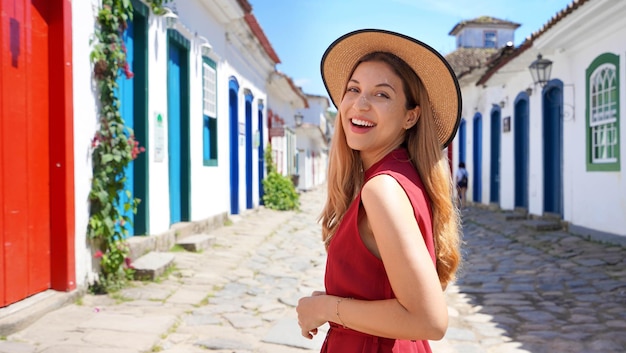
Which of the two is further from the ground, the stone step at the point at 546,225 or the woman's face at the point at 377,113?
the woman's face at the point at 377,113

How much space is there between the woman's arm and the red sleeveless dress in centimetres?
5

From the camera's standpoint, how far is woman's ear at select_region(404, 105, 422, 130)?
5.30 ft

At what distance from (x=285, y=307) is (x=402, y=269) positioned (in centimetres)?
419

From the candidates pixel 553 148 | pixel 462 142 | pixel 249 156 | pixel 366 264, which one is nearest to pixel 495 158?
pixel 462 142

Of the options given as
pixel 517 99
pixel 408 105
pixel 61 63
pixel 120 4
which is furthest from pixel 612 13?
pixel 408 105

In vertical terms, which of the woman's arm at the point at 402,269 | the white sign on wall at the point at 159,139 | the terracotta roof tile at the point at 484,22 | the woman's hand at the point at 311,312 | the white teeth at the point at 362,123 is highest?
the terracotta roof tile at the point at 484,22

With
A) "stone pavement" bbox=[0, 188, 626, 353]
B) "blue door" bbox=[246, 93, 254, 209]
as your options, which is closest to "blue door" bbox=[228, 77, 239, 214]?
"blue door" bbox=[246, 93, 254, 209]

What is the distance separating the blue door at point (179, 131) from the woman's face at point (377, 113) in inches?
267

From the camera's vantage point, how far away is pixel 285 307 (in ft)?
17.4

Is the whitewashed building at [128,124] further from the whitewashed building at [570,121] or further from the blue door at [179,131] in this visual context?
the whitewashed building at [570,121]

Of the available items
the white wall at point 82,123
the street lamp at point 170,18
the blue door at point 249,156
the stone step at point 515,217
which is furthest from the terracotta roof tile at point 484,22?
the white wall at point 82,123

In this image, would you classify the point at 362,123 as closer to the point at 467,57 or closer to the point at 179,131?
the point at 179,131

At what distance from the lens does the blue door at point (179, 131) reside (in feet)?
26.9

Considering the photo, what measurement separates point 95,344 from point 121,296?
133 centimetres
